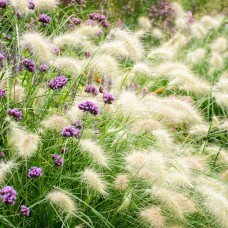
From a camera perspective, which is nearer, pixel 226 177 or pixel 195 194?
pixel 195 194

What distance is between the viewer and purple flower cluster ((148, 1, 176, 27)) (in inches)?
300

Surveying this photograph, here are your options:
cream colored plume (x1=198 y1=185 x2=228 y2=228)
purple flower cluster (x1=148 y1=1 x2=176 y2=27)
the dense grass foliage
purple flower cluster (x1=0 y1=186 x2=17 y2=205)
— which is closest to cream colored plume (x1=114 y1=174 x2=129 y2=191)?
the dense grass foliage

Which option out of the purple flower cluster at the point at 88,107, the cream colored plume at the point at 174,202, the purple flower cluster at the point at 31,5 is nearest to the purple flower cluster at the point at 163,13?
the purple flower cluster at the point at 31,5

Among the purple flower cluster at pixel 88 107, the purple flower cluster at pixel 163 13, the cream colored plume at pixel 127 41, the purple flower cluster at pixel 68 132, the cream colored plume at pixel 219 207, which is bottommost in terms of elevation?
the purple flower cluster at pixel 163 13

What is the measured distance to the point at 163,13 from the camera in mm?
7625

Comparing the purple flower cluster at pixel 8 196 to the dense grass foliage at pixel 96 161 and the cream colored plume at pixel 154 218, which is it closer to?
the dense grass foliage at pixel 96 161

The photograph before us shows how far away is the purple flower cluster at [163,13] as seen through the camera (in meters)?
7.61

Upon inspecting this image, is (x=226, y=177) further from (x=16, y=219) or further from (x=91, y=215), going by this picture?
(x=16, y=219)

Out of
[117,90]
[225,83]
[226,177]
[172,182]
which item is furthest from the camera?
[117,90]

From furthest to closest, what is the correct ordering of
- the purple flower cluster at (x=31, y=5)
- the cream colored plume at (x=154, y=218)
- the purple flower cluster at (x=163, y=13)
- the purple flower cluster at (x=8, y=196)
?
the purple flower cluster at (x=163, y=13) → the purple flower cluster at (x=31, y=5) → the cream colored plume at (x=154, y=218) → the purple flower cluster at (x=8, y=196)

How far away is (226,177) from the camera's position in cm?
278

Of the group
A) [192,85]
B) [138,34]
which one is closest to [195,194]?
[192,85]

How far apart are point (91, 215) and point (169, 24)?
571cm

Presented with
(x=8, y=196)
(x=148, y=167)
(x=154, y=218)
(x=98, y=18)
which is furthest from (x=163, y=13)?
(x=8, y=196)
